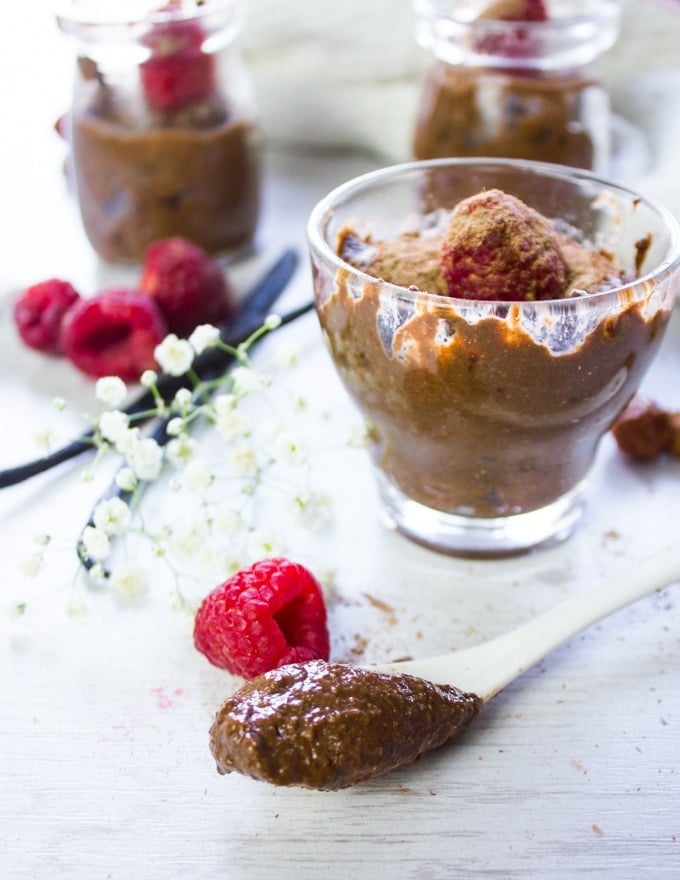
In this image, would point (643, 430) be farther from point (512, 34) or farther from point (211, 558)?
point (512, 34)

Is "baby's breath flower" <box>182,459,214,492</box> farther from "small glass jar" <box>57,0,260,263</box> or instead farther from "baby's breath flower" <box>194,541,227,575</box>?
"small glass jar" <box>57,0,260,263</box>

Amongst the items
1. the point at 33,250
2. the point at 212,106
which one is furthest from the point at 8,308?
the point at 212,106

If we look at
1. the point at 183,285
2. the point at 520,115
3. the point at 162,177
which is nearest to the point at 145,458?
the point at 183,285

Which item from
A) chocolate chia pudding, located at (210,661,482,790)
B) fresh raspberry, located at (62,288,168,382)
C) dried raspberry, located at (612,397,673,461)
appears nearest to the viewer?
chocolate chia pudding, located at (210,661,482,790)

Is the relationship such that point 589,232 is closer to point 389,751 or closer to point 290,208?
point 389,751

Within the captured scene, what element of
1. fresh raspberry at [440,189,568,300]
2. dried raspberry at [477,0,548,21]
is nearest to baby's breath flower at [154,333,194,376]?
fresh raspberry at [440,189,568,300]

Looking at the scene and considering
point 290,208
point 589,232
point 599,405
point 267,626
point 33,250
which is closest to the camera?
point 267,626
